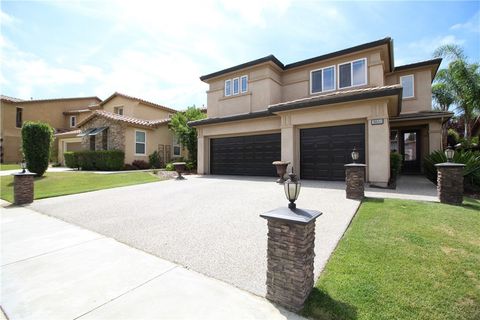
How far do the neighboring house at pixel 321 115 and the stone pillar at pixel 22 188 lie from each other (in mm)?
9811

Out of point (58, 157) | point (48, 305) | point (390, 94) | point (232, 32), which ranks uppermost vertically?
point (232, 32)

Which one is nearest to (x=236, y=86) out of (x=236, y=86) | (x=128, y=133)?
(x=236, y=86)

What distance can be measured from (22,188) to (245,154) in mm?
11233

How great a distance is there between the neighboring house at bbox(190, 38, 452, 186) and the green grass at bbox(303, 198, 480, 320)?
6.18m

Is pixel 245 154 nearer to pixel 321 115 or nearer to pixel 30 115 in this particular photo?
pixel 321 115

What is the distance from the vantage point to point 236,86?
56.8 feet

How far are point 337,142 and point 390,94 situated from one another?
10.4 ft

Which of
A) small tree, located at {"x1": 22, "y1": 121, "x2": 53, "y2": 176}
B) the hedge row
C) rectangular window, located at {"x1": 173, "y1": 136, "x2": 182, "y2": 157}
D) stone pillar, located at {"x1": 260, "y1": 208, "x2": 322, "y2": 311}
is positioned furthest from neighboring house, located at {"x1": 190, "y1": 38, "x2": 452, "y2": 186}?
small tree, located at {"x1": 22, "y1": 121, "x2": 53, "y2": 176}

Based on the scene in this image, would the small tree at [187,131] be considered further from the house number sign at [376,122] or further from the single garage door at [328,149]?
the house number sign at [376,122]

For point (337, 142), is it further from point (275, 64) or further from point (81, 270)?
point (81, 270)

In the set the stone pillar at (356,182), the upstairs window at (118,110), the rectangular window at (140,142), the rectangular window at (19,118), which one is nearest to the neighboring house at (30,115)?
the rectangular window at (19,118)

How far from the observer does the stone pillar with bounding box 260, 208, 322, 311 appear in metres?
2.98

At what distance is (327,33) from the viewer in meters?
11.8

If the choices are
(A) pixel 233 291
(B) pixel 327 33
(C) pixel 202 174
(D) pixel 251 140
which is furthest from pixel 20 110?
(A) pixel 233 291
